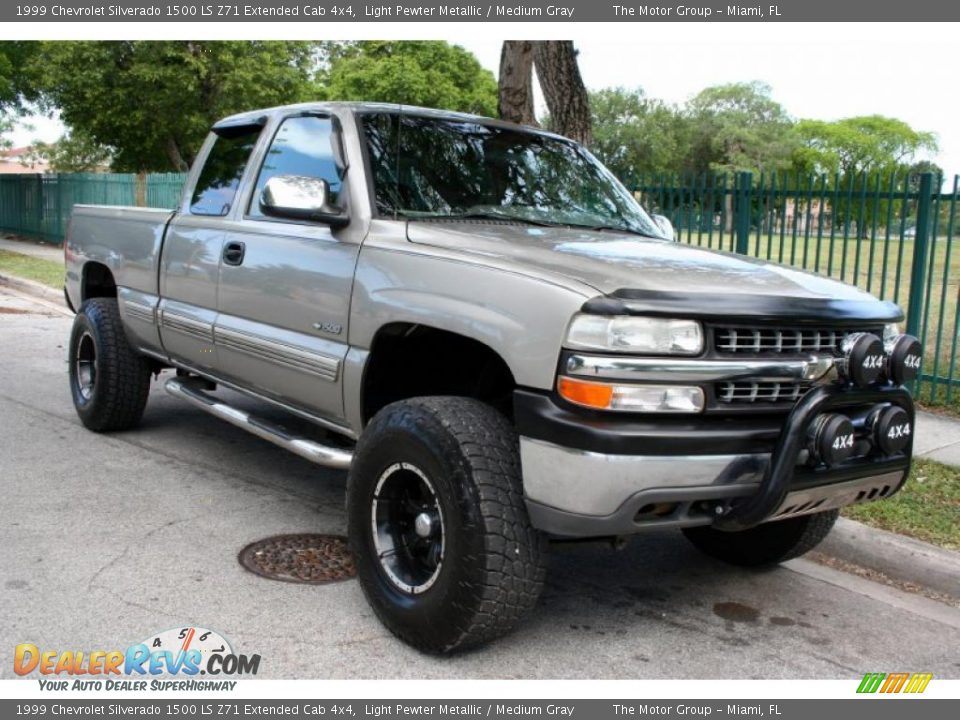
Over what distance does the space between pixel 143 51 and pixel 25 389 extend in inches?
861

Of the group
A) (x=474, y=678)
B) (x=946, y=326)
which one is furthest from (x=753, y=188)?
(x=474, y=678)

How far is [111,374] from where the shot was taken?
6.07 m

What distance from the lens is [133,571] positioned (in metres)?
4.10

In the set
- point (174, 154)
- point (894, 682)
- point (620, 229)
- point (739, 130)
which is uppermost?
point (739, 130)

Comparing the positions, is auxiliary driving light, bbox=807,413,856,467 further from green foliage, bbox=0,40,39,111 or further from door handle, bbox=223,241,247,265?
green foliage, bbox=0,40,39,111

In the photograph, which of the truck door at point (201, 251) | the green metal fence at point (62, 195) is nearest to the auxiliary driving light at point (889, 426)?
the truck door at point (201, 251)

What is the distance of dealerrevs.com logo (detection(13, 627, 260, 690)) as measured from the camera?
321 cm

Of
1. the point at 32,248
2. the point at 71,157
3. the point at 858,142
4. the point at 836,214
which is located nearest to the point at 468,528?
the point at 836,214

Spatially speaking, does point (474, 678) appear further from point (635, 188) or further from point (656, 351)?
point (635, 188)

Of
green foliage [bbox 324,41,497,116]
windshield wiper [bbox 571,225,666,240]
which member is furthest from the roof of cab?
green foliage [bbox 324,41,497,116]

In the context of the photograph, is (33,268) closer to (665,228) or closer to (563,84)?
(563,84)

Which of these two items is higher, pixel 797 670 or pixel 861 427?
pixel 861 427

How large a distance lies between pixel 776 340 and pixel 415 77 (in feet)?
148

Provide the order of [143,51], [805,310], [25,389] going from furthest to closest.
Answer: [143,51] < [25,389] < [805,310]
